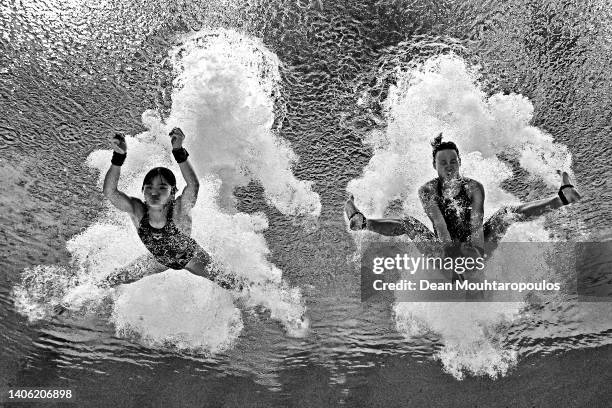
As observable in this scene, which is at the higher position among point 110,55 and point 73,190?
point 110,55

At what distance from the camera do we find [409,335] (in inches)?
234

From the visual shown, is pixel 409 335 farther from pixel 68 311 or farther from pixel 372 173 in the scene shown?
pixel 68 311

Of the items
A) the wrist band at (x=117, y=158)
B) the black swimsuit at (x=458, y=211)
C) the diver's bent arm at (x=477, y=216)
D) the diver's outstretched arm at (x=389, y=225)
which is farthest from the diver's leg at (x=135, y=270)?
the diver's bent arm at (x=477, y=216)

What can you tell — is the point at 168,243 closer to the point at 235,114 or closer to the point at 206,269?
the point at 206,269

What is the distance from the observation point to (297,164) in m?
6.25

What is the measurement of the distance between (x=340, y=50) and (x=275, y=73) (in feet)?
2.23

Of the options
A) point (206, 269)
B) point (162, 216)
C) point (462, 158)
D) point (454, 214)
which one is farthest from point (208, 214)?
point (462, 158)

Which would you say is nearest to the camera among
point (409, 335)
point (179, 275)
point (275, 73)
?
point (179, 275)

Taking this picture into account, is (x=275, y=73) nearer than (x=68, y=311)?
No

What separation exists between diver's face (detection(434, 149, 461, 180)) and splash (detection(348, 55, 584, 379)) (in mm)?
914

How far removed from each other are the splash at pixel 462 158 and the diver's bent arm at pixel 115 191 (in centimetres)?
227

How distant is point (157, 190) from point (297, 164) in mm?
2074

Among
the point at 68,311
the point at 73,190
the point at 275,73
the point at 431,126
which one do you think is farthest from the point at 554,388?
the point at 73,190

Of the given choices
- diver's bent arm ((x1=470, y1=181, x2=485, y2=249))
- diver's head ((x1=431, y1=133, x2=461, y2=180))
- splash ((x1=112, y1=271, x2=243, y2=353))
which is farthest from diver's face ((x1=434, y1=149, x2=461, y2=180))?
splash ((x1=112, y1=271, x2=243, y2=353))
